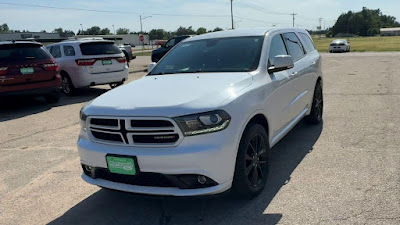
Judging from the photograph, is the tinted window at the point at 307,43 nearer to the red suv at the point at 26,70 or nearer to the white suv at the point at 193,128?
the white suv at the point at 193,128

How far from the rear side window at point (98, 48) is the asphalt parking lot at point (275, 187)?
4.57m

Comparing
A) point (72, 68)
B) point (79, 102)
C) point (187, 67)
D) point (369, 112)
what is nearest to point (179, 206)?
point (187, 67)

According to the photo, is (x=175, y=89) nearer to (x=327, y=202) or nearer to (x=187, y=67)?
(x=187, y=67)

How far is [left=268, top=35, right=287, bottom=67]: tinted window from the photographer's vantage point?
443cm

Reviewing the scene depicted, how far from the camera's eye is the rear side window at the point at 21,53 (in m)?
8.87

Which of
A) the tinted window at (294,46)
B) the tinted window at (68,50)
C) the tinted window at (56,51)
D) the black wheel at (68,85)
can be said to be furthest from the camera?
the tinted window at (56,51)

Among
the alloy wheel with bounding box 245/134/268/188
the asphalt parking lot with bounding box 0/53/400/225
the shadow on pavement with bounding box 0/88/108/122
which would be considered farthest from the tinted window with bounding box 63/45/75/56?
the alloy wheel with bounding box 245/134/268/188

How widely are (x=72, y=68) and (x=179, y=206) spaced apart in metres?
8.52

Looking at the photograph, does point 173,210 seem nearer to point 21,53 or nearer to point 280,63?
point 280,63

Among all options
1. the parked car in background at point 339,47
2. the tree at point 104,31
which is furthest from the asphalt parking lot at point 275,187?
the tree at point 104,31

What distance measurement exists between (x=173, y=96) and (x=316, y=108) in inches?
149

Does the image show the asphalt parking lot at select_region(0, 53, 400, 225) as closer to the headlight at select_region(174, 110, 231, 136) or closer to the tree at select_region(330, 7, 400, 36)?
the headlight at select_region(174, 110, 231, 136)

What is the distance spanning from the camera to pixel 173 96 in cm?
341

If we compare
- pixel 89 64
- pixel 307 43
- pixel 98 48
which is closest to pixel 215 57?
pixel 307 43
